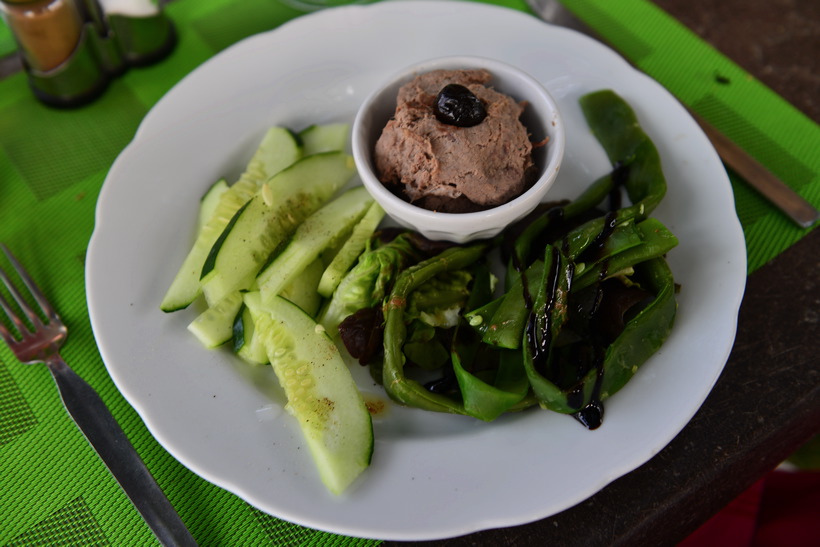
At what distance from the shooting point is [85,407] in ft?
7.18

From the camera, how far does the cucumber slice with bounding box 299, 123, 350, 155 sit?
8.84 feet

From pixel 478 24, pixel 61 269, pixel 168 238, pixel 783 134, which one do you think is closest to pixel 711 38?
pixel 783 134

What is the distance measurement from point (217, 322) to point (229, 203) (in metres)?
0.50

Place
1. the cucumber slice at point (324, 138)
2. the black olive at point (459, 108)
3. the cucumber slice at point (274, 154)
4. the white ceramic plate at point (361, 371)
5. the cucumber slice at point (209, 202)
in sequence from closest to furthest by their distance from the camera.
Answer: the white ceramic plate at point (361, 371) < the black olive at point (459, 108) < the cucumber slice at point (209, 202) < the cucumber slice at point (274, 154) < the cucumber slice at point (324, 138)

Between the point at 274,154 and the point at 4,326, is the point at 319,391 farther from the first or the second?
the point at 4,326

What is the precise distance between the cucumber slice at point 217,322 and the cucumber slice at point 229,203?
87mm

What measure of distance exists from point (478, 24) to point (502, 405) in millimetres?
1750

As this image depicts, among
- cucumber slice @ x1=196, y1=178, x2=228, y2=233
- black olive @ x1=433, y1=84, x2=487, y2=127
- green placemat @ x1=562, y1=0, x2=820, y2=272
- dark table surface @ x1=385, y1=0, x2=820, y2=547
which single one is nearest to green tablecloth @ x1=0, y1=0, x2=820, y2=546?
green placemat @ x1=562, y1=0, x2=820, y2=272

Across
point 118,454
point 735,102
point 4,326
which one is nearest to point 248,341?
point 118,454

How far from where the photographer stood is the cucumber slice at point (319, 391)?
192cm

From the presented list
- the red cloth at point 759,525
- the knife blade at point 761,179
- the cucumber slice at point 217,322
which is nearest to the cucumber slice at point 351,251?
the cucumber slice at point 217,322

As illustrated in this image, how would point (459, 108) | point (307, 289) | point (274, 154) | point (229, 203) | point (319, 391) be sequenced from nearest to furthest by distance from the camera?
point (319, 391) < point (459, 108) < point (307, 289) < point (229, 203) < point (274, 154)

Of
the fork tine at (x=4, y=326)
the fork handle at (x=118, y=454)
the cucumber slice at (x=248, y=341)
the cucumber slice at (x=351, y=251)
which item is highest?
the cucumber slice at (x=351, y=251)

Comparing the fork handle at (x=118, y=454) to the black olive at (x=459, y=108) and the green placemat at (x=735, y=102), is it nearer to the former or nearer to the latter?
the black olive at (x=459, y=108)
